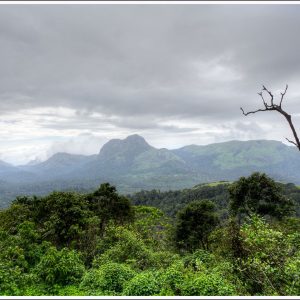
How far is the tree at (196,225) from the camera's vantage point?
150 ft

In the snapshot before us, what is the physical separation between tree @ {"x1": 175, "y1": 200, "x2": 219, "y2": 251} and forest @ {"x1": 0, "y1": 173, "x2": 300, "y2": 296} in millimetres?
146

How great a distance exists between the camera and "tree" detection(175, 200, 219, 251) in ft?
150

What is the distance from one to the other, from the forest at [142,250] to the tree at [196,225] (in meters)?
0.15

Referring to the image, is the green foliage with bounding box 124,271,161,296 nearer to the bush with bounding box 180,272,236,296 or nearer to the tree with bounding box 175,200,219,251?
the bush with bounding box 180,272,236,296

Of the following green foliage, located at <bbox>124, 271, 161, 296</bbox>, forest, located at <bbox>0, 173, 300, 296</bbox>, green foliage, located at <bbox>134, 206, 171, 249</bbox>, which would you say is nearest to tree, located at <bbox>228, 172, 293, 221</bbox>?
forest, located at <bbox>0, 173, 300, 296</bbox>

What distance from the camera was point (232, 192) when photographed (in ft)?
138

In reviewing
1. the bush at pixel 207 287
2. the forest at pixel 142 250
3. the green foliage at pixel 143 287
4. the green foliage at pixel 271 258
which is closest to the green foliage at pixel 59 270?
the forest at pixel 142 250

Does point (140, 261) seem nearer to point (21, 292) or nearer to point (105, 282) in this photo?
point (105, 282)

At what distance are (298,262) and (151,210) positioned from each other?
4969cm

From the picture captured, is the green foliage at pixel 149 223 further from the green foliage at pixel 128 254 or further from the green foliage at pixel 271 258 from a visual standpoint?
the green foliage at pixel 271 258

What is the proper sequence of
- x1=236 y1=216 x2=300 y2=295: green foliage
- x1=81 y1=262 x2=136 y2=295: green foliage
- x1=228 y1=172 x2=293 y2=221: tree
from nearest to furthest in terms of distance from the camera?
x1=236 y1=216 x2=300 y2=295: green foliage
x1=81 y1=262 x2=136 y2=295: green foliage
x1=228 y1=172 x2=293 y2=221: tree

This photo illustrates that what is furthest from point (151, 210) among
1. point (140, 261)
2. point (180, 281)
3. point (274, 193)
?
point (180, 281)

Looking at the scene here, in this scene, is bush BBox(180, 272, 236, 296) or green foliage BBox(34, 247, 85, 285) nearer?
bush BBox(180, 272, 236, 296)

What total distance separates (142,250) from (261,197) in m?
20.1
